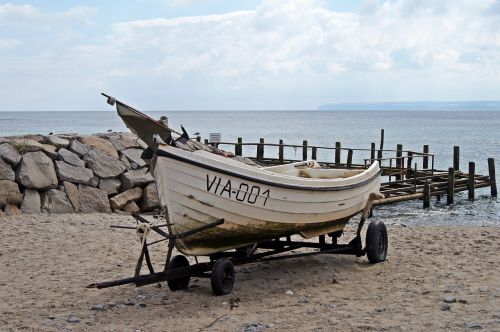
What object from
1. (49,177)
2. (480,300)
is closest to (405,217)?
(49,177)

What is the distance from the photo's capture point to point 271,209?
27.6ft

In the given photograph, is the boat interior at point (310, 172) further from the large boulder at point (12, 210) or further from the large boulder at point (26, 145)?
the large boulder at point (26, 145)

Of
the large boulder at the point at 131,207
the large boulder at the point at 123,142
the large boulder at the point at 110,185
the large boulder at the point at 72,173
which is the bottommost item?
the large boulder at the point at 131,207

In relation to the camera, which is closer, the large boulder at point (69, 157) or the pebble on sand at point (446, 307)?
the pebble on sand at point (446, 307)

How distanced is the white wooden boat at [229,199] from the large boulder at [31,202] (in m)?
6.88

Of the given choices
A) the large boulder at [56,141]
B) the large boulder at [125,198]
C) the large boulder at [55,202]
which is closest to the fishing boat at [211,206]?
the large boulder at [55,202]

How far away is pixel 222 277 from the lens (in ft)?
26.6

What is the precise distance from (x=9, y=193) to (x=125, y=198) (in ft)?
8.93

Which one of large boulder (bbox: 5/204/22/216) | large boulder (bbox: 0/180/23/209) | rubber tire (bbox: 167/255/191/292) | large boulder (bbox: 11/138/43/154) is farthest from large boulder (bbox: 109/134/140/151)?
rubber tire (bbox: 167/255/191/292)

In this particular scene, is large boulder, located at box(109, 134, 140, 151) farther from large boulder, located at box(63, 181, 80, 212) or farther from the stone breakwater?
large boulder, located at box(63, 181, 80, 212)

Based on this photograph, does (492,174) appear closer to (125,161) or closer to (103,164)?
(125,161)

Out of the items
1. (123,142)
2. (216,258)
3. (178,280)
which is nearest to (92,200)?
(123,142)

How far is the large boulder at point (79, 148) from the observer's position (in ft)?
50.9

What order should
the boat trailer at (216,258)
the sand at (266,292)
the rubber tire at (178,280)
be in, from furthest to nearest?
1. the rubber tire at (178,280)
2. the boat trailer at (216,258)
3. the sand at (266,292)
